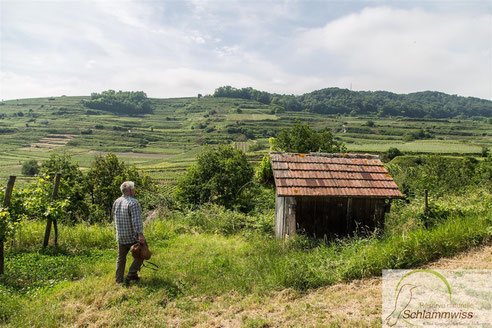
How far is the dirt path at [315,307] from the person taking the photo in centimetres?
414

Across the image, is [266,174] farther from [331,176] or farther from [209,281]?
[209,281]

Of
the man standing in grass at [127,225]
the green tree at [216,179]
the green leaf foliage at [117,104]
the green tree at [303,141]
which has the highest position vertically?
the green leaf foliage at [117,104]

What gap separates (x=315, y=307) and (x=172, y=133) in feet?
356

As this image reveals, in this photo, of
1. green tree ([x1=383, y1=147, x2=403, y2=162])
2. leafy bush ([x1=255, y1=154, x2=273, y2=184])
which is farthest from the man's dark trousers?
green tree ([x1=383, y1=147, x2=403, y2=162])

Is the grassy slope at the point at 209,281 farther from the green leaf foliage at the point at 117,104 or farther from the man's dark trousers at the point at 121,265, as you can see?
the green leaf foliage at the point at 117,104

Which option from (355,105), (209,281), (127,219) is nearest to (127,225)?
(127,219)

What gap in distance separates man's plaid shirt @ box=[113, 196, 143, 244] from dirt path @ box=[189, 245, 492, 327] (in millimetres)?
2064

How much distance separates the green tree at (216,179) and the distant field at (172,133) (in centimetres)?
3015

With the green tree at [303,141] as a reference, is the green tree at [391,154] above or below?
below

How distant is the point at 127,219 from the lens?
5.29 m

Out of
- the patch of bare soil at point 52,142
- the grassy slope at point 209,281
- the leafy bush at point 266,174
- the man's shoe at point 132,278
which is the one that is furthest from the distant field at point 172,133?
the man's shoe at point 132,278

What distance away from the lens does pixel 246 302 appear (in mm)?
4773

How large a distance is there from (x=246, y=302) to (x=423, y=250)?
150 inches

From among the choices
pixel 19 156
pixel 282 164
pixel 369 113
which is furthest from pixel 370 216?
pixel 369 113
